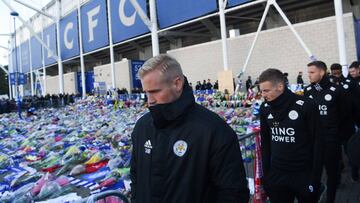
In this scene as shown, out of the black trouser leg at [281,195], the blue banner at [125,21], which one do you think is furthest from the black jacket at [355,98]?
the blue banner at [125,21]

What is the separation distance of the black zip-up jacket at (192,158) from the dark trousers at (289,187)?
4.62ft

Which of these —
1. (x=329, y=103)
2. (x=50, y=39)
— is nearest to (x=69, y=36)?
(x=50, y=39)

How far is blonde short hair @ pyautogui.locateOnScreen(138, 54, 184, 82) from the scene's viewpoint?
1887mm

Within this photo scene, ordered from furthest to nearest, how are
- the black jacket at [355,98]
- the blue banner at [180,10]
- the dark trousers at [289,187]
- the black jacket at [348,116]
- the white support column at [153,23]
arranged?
the white support column at [153,23] < the blue banner at [180,10] < the black jacket at [355,98] < the black jacket at [348,116] < the dark trousers at [289,187]

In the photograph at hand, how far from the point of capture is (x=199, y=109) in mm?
1915

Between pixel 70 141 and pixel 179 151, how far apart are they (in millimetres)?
9192

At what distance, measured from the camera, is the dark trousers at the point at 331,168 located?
13.2ft

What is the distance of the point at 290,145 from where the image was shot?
3.19 meters

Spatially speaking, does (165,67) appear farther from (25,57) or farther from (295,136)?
(25,57)

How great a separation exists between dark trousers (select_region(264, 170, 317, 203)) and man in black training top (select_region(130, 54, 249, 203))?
4.56ft

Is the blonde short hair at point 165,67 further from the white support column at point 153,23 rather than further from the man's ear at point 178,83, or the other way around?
the white support column at point 153,23

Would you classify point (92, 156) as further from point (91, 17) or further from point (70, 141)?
point (91, 17)

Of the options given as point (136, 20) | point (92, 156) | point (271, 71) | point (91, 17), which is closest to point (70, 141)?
point (92, 156)

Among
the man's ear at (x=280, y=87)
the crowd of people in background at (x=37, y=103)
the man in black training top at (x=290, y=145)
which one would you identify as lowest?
the man in black training top at (x=290, y=145)
